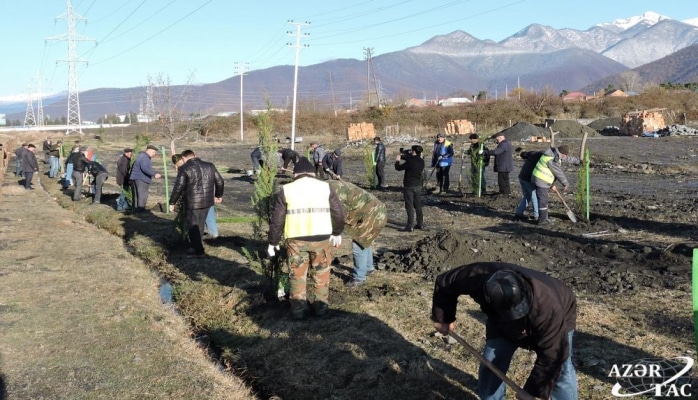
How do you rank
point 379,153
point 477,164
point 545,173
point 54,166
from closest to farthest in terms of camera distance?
point 545,173 → point 477,164 → point 379,153 → point 54,166

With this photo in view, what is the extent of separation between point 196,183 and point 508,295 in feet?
23.3

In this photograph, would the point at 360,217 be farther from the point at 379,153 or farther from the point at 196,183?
the point at 379,153

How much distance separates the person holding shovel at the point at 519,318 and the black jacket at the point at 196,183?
248 inches

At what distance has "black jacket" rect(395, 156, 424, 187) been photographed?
1114 centimetres

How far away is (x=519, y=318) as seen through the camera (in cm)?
342

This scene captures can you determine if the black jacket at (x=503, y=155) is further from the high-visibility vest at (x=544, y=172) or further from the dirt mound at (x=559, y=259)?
the dirt mound at (x=559, y=259)

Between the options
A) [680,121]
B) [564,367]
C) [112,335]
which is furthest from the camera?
[680,121]

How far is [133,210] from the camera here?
14586 mm

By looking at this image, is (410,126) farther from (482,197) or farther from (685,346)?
(685,346)

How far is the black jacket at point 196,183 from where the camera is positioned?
9539 millimetres

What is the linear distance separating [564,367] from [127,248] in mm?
9066

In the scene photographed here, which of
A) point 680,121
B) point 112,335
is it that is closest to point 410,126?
point 680,121

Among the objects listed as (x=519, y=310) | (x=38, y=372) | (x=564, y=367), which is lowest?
(x=38, y=372)

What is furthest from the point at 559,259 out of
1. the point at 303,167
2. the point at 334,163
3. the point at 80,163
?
the point at 80,163
